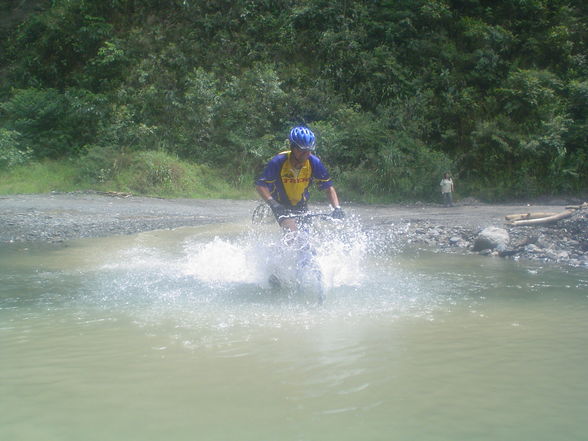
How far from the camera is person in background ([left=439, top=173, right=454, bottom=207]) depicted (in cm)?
1784

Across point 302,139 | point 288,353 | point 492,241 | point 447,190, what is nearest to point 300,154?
point 302,139

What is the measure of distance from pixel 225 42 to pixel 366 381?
24153 millimetres

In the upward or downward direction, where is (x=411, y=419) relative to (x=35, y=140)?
downward

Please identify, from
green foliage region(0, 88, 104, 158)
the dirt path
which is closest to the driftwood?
the dirt path

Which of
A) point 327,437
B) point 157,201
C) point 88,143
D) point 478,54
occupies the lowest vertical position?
point 327,437

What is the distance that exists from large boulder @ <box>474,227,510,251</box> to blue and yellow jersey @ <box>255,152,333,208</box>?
4341mm

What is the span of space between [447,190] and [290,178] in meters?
12.2

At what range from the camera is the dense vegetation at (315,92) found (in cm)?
1955

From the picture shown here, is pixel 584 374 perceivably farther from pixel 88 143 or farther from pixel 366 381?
pixel 88 143

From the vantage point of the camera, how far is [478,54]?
2139cm

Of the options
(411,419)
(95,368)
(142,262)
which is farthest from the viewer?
(142,262)

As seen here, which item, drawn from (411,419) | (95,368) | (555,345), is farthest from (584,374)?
(95,368)

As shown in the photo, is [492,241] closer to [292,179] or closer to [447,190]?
[292,179]

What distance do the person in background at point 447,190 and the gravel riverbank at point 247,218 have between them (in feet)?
1.46
